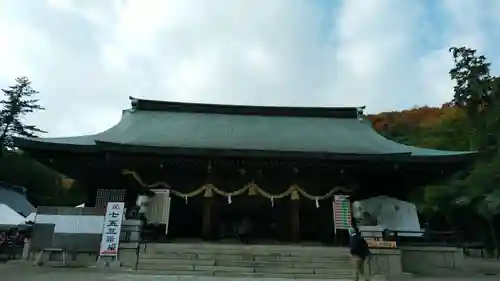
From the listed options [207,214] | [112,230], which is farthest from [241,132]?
[112,230]

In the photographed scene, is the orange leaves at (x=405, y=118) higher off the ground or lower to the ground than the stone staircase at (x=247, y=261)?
higher

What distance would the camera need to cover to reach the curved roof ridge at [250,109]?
65.8ft

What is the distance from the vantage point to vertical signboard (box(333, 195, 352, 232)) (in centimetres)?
1378

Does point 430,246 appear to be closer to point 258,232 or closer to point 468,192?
point 258,232

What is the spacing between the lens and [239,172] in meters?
14.5

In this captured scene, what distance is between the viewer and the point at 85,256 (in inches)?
483

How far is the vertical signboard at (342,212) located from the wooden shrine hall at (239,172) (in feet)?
1.36

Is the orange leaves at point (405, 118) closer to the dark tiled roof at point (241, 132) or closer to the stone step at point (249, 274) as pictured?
the dark tiled roof at point (241, 132)

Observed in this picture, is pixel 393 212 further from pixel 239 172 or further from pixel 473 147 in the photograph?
pixel 473 147

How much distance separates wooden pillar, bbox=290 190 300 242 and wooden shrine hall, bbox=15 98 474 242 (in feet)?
0.11

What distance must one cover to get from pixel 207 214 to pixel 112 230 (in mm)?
3704

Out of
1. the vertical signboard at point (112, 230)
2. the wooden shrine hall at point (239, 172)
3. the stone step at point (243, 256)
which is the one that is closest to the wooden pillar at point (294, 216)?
the wooden shrine hall at point (239, 172)

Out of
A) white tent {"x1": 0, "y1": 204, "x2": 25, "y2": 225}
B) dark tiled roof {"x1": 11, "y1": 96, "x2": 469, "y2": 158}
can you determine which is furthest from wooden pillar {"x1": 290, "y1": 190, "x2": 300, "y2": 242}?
white tent {"x1": 0, "y1": 204, "x2": 25, "y2": 225}

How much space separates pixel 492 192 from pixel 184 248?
49.7 ft
